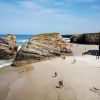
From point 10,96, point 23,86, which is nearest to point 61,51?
point 23,86

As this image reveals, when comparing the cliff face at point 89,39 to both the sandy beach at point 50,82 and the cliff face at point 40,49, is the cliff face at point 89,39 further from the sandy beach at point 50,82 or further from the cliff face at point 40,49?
the sandy beach at point 50,82

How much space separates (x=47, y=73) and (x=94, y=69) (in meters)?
6.87

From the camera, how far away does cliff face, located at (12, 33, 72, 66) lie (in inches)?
1553

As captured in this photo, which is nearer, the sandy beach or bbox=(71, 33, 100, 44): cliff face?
the sandy beach

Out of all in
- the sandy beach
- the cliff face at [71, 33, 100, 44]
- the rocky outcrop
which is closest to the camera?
the sandy beach

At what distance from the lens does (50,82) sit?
2588cm

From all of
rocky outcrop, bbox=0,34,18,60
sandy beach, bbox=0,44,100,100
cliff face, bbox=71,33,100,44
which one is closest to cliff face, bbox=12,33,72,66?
sandy beach, bbox=0,44,100,100

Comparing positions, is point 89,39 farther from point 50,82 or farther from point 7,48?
point 50,82

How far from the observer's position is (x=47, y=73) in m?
30.7

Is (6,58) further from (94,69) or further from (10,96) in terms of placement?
(10,96)

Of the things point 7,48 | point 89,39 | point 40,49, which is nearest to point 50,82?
point 40,49

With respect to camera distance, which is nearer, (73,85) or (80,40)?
(73,85)

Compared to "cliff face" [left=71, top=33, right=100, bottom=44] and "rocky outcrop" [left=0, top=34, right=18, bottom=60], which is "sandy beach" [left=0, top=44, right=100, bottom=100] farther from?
"cliff face" [left=71, top=33, right=100, bottom=44]

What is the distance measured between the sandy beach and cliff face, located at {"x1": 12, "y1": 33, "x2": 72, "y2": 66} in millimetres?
3858
